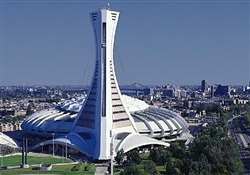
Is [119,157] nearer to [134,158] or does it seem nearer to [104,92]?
[134,158]

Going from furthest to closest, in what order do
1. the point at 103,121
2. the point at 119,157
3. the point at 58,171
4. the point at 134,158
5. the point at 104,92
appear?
the point at 104,92
the point at 103,121
the point at 119,157
the point at 134,158
the point at 58,171

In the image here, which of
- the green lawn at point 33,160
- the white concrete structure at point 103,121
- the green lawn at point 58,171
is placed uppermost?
the white concrete structure at point 103,121

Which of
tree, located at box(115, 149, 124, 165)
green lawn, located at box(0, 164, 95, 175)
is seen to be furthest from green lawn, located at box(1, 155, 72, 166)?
tree, located at box(115, 149, 124, 165)

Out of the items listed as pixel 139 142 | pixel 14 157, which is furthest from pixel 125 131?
pixel 14 157

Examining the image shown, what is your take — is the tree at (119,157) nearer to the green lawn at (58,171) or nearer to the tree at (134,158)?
the tree at (134,158)

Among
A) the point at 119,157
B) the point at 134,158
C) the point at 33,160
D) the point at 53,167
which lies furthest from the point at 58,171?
the point at 134,158

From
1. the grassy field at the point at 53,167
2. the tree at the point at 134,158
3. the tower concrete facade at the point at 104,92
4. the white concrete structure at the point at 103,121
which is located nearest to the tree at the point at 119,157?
the tree at the point at 134,158

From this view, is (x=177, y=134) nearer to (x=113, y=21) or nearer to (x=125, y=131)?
(x=125, y=131)
